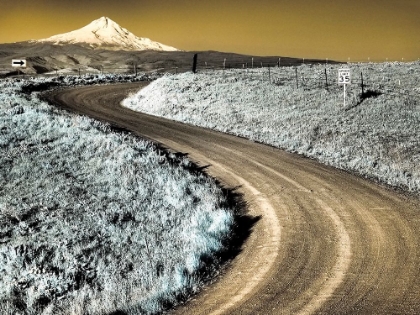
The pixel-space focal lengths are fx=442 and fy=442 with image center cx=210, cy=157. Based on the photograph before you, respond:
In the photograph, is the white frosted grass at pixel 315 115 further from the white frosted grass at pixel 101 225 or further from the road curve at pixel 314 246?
the white frosted grass at pixel 101 225

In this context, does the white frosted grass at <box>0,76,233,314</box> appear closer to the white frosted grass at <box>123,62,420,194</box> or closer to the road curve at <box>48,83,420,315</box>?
the road curve at <box>48,83,420,315</box>

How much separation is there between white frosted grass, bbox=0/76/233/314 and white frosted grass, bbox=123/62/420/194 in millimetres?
6976

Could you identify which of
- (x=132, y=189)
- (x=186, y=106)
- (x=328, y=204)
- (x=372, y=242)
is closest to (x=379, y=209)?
(x=328, y=204)

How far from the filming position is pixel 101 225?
14180 mm

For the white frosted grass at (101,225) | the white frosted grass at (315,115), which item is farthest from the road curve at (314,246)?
the white frosted grass at (315,115)

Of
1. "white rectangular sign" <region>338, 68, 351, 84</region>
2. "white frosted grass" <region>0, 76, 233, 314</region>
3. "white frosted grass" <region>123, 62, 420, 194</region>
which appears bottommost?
"white frosted grass" <region>0, 76, 233, 314</region>

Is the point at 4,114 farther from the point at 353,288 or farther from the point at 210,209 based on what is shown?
the point at 353,288

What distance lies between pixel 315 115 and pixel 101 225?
55.9ft

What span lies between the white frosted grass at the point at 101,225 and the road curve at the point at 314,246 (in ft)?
3.54

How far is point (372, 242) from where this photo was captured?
11.3 meters

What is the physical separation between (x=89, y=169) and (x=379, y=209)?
11.9m

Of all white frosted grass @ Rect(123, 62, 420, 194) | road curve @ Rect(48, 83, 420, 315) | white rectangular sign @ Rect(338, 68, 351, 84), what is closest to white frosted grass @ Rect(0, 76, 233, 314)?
road curve @ Rect(48, 83, 420, 315)

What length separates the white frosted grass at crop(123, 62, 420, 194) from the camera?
19.9 m

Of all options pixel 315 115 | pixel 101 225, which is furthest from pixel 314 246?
pixel 315 115
